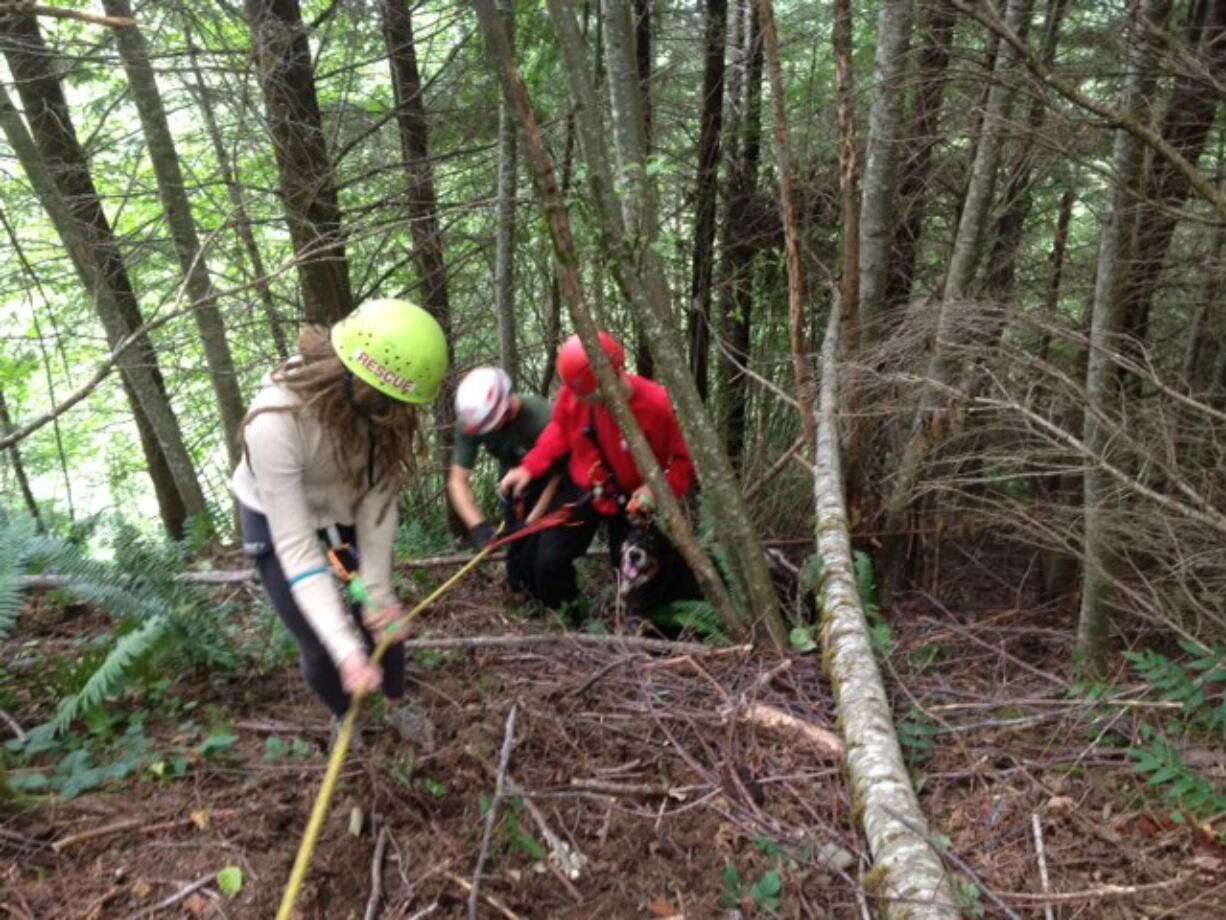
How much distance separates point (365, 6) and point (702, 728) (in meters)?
6.26

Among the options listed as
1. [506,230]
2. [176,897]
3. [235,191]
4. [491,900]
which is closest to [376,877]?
[491,900]

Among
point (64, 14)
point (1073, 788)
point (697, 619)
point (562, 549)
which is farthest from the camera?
point (562, 549)

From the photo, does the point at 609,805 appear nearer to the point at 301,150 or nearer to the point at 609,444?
the point at 609,444

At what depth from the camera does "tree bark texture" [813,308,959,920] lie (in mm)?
2062

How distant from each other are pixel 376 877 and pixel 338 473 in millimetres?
1329

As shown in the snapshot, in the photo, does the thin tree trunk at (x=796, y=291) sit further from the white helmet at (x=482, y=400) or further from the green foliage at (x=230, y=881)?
the green foliage at (x=230, y=881)

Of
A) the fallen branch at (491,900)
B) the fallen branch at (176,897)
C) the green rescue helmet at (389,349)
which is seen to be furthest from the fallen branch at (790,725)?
the fallen branch at (176,897)

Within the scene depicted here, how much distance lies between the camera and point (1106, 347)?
366 centimetres

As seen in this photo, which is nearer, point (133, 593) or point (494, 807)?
point (494, 807)

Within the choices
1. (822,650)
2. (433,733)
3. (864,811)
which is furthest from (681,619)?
(864,811)

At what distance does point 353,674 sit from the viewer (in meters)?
2.53

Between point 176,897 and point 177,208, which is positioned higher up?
point 177,208

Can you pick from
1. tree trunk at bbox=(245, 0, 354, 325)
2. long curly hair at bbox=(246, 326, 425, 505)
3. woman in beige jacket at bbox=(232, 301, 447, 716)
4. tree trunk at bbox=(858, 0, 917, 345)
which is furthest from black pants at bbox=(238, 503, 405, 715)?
tree trunk at bbox=(858, 0, 917, 345)

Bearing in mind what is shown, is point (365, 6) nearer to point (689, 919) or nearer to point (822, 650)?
point (822, 650)
